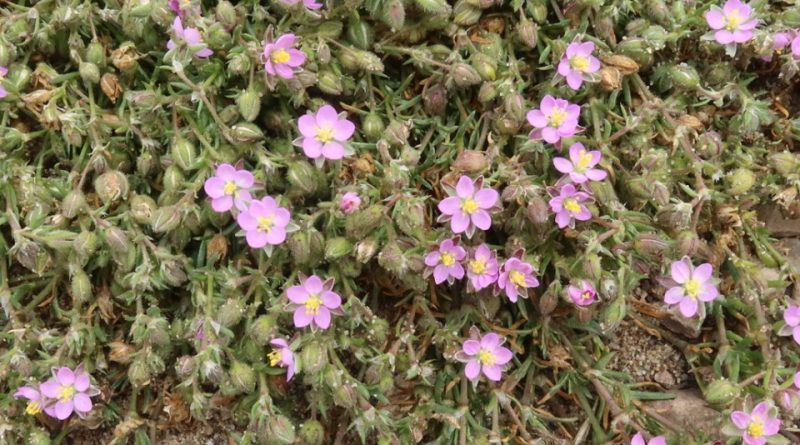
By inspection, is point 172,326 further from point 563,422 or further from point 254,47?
point 563,422

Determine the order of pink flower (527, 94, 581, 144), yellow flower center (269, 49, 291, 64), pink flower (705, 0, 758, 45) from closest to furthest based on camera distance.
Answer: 1. yellow flower center (269, 49, 291, 64)
2. pink flower (527, 94, 581, 144)
3. pink flower (705, 0, 758, 45)

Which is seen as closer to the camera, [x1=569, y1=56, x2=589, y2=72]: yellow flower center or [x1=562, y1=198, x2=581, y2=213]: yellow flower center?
[x1=562, y1=198, x2=581, y2=213]: yellow flower center

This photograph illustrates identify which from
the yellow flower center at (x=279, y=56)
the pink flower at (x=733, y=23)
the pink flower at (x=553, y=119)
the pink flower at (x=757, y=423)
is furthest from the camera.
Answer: the pink flower at (x=733, y=23)

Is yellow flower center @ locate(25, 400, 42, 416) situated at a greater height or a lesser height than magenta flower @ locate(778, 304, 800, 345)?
lesser

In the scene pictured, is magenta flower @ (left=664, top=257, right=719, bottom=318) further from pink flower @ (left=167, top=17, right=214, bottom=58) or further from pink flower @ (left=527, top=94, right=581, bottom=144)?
pink flower @ (left=167, top=17, right=214, bottom=58)

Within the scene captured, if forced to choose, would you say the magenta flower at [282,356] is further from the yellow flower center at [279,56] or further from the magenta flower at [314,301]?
the yellow flower center at [279,56]

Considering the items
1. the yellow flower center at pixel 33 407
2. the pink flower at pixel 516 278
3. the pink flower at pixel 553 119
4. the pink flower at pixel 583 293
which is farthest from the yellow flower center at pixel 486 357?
the yellow flower center at pixel 33 407

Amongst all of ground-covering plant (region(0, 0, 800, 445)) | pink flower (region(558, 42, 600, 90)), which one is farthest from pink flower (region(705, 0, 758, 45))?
pink flower (region(558, 42, 600, 90))
